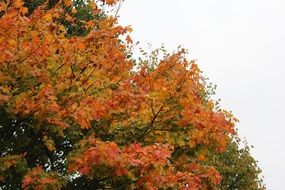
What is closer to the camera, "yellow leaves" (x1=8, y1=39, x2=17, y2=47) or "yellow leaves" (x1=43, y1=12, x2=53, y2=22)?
"yellow leaves" (x1=8, y1=39, x2=17, y2=47)

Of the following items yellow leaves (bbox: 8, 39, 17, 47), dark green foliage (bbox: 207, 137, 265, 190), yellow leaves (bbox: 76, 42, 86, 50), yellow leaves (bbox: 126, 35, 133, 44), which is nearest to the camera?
yellow leaves (bbox: 8, 39, 17, 47)

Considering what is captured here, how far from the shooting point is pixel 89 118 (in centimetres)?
1010

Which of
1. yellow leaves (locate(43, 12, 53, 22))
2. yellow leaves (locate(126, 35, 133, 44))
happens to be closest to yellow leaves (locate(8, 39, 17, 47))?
yellow leaves (locate(43, 12, 53, 22))

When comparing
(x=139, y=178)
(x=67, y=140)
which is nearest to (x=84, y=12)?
(x=67, y=140)

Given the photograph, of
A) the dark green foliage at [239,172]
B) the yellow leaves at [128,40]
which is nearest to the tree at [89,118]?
the yellow leaves at [128,40]

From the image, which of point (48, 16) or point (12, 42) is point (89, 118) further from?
point (48, 16)

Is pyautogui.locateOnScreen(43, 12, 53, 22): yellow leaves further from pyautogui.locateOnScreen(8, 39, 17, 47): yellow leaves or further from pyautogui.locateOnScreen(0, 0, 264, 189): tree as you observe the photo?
pyautogui.locateOnScreen(8, 39, 17, 47): yellow leaves

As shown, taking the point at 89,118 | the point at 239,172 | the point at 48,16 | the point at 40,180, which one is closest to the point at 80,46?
the point at 48,16

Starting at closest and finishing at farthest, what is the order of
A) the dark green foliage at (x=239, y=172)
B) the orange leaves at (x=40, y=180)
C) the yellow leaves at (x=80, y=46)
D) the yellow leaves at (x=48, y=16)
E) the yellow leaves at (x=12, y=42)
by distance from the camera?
the orange leaves at (x=40, y=180), the yellow leaves at (x=12, y=42), the yellow leaves at (x=80, y=46), the yellow leaves at (x=48, y=16), the dark green foliage at (x=239, y=172)

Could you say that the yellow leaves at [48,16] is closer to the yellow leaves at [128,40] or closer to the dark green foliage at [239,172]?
the yellow leaves at [128,40]

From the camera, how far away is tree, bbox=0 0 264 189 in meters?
9.95

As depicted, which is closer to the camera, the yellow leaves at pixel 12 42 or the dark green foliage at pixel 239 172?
the yellow leaves at pixel 12 42

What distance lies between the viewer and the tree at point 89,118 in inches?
392

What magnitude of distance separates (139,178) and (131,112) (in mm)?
1595
